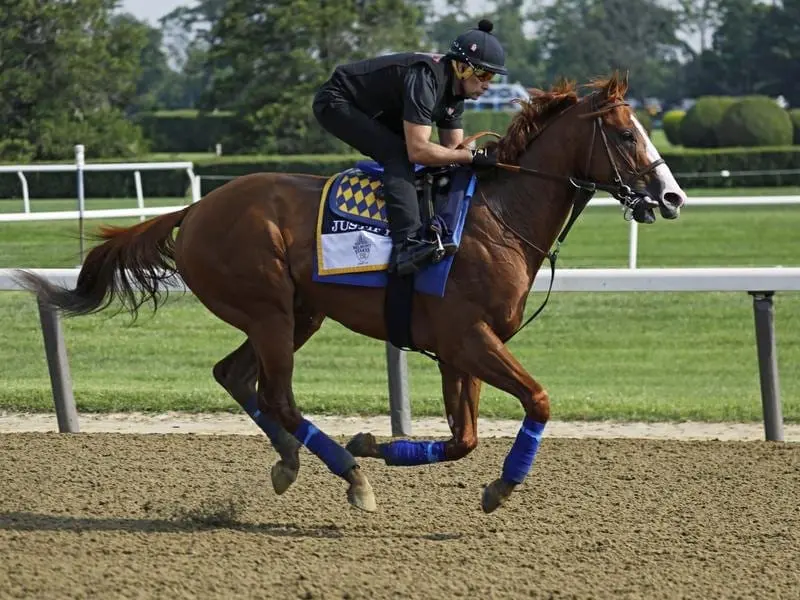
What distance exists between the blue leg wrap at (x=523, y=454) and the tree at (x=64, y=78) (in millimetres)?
21842

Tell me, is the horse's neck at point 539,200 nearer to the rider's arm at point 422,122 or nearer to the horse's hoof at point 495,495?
the rider's arm at point 422,122

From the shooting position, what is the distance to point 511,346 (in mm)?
10531

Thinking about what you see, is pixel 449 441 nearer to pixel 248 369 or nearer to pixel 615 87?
pixel 248 369

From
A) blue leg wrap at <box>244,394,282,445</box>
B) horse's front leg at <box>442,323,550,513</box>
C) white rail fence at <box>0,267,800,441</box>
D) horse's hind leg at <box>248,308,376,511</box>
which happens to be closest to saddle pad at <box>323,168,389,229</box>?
horse's hind leg at <box>248,308,376,511</box>

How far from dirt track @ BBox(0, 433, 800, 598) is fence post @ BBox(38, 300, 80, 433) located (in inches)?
8.3

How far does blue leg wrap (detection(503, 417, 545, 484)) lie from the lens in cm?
507

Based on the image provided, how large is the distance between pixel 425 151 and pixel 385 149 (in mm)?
267

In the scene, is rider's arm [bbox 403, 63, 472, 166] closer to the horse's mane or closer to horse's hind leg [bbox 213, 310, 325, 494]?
the horse's mane

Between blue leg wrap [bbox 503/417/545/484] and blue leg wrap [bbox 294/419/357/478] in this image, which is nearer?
blue leg wrap [bbox 503/417/545/484]

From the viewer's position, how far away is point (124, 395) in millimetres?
8391

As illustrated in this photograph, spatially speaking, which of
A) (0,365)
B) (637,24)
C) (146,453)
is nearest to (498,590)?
(146,453)

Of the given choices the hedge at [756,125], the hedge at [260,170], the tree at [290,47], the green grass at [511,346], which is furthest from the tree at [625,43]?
the green grass at [511,346]

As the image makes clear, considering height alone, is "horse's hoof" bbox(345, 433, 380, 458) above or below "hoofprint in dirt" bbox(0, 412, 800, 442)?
above

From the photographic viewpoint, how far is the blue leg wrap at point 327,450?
533cm
